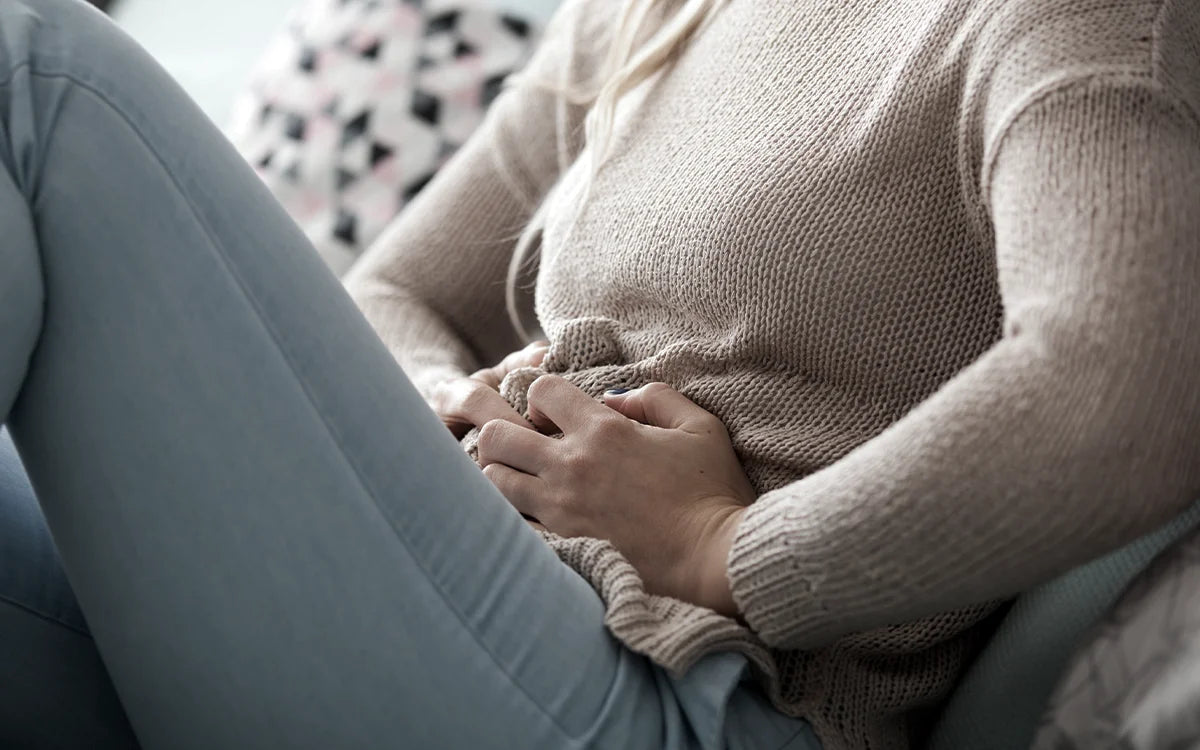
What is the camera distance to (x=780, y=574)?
25.4 inches

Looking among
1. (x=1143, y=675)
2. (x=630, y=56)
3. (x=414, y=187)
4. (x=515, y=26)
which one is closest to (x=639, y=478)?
(x=1143, y=675)

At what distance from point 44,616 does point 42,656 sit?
0.09 feet

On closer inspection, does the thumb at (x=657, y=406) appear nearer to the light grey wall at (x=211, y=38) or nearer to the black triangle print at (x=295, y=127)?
the black triangle print at (x=295, y=127)

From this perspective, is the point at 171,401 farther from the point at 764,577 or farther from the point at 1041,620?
the point at 1041,620

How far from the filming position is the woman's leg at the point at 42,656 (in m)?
0.71

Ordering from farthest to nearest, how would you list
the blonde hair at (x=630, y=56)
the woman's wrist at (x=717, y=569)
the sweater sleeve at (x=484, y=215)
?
the sweater sleeve at (x=484, y=215), the blonde hair at (x=630, y=56), the woman's wrist at (x=717, y=569)

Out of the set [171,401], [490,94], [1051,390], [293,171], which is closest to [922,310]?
[1051,390]

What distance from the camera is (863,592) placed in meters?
0.62

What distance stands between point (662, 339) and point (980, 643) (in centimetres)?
33

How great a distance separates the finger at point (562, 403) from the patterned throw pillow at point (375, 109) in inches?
31.4

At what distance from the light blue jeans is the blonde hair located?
40 centimetres

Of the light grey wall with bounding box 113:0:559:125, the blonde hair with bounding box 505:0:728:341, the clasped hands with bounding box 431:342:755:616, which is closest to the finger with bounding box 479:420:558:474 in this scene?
the clasped hands with bounding box 431:342:755:616

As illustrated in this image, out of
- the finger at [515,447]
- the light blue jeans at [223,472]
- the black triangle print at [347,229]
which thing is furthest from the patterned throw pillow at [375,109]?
the light blue jeans at [223,472]

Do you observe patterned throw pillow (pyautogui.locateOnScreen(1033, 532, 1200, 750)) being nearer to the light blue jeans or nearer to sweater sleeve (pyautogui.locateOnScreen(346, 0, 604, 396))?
the light blue jeans
